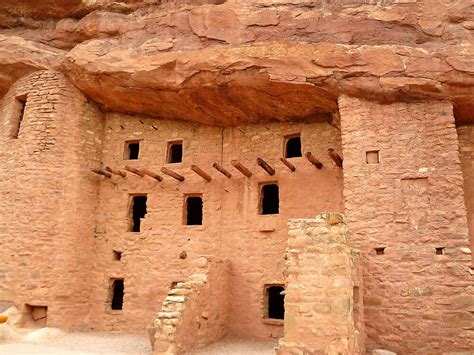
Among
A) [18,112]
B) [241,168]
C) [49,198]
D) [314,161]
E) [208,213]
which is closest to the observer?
[314,161]

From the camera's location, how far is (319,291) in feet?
23.1

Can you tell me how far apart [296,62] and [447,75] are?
307 centimetres

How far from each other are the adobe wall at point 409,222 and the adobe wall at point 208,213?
161cm

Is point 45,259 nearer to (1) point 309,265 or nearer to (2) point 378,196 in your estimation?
(1) point 309,265

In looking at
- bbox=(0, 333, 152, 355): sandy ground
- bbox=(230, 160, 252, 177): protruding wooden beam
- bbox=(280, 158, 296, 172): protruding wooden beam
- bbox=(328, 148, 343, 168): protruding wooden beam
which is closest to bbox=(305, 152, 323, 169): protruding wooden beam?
bbox=(328, 148, 343, 168): protruding wooden beam

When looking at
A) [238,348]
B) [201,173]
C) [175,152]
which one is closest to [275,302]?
[238,348]

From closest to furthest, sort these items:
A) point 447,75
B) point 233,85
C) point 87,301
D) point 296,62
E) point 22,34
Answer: point 447,75 → point 296,62 → point 233,85 → point 87,301 → point 22,34

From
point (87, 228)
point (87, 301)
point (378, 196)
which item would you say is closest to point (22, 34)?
point (87, 228)

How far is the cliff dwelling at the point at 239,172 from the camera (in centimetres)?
845

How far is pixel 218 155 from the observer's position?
12.6 meters

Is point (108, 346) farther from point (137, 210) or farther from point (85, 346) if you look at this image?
point (137, 210)

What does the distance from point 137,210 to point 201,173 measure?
285 cm

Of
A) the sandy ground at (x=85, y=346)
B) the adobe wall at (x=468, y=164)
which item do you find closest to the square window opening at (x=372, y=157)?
the adobe wall at (x=468, y=164)

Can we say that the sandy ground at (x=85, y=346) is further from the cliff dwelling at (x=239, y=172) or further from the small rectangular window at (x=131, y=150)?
the small rectangular window at (x=131, y=150)
